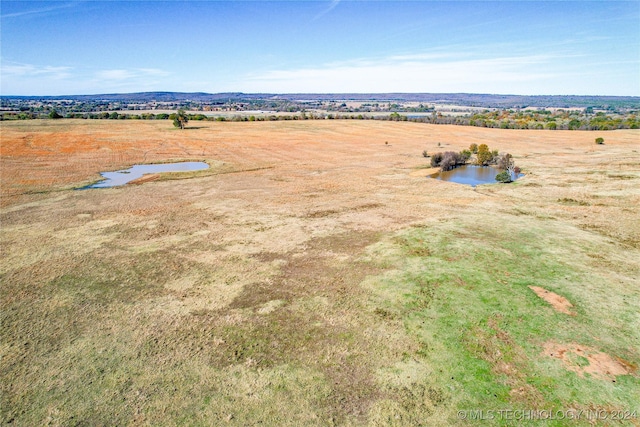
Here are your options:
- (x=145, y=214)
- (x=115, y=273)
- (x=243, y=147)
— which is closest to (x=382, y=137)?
(x=243, y=147)

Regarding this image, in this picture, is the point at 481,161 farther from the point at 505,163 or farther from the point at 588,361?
the point at 588,361

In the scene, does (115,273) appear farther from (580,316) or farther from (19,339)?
(580,316)

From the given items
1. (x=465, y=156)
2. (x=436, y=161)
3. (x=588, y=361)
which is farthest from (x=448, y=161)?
(x=588, y=361)

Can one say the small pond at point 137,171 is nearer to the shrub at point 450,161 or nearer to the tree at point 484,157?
the shrub at point 450,161

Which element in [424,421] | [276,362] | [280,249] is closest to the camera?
[424,421]

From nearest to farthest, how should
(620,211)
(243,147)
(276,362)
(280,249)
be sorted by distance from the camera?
(276,362) → (280,249) → (620,211) → (243,147)

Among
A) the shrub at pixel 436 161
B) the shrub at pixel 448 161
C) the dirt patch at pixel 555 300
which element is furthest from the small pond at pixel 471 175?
the dirt patch at pixel 555 300

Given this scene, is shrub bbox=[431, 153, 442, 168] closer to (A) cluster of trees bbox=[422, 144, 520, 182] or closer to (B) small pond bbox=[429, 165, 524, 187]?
(A) cluster of trees bbox=[422, 144, 520, 182]
